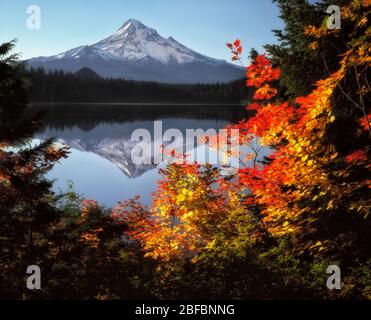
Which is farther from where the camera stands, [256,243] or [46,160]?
[256,243]

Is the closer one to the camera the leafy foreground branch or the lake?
the leafy foreground branch

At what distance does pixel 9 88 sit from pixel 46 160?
2449mm

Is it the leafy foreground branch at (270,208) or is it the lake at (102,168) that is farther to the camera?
the lake at (102,168)

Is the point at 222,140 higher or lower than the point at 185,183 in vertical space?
higher

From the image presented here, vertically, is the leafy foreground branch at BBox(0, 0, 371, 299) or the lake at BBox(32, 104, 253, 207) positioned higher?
the lake at BBox(32, 104, 253, 207)

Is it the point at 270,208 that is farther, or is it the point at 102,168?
the point at 102,168

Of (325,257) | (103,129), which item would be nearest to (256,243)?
(325,257)

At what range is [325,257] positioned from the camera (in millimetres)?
11031

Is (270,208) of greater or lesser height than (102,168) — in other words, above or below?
below

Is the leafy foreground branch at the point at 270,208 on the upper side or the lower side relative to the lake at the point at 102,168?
lower

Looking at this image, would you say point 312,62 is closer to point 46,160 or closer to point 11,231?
point 46,160

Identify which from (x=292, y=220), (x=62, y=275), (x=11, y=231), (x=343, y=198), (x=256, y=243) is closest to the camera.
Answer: (x=343, y=198)

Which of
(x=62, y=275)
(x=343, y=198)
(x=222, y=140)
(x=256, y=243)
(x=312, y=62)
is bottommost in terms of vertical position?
(x=62, y=275)

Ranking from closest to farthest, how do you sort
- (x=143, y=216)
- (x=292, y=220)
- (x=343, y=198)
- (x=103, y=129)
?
1. (x=343, y=198)
2. (x=292, y=220)
3. (x=143, y=216)
4. (x=103, y=129)
